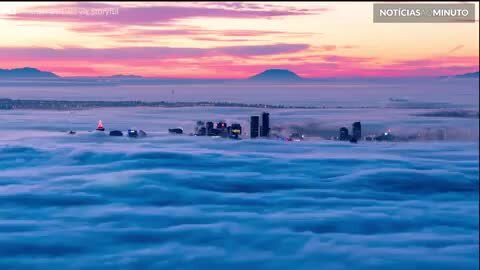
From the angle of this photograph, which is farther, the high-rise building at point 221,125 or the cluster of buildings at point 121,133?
the high-rise building at point 221,125

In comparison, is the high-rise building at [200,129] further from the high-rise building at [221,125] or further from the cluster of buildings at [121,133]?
the cluster of buildings at [121,133]

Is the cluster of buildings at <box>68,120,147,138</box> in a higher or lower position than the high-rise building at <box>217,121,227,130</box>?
lower

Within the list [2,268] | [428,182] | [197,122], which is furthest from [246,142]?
[2,268]

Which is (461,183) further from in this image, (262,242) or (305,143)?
(305,143)

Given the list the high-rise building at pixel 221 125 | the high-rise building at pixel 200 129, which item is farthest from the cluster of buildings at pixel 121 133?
the high-rise building at pixel 221 125

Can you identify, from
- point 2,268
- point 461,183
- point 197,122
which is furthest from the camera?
point 197,122

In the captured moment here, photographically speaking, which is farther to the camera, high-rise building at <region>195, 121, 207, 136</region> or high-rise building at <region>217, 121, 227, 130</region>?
high-rise building at <region>195, 121, 207, 136</region>

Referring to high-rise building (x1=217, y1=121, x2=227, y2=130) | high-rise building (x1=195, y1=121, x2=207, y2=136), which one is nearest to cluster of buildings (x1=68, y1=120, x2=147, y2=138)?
high-rise building (x1=195, y1=121, x2=207, y2=136)

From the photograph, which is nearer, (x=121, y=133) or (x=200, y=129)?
(x=121, y=133)

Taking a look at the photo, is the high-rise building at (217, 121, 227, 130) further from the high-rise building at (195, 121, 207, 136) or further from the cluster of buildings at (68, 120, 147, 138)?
the cluster of buildings at (68, 120, 147, 138)

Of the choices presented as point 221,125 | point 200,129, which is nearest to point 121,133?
point 200,129

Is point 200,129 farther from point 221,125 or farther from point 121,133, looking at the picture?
point 121,133
